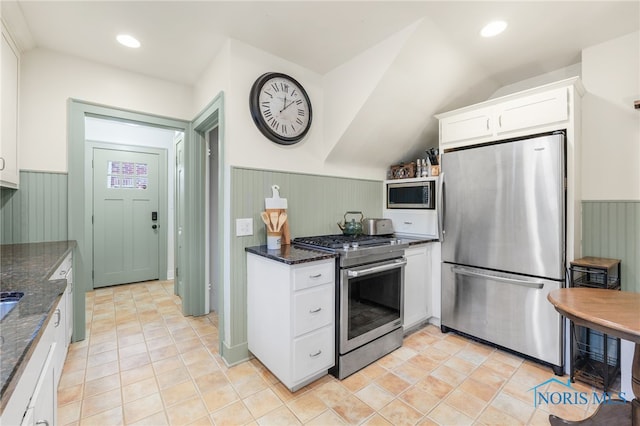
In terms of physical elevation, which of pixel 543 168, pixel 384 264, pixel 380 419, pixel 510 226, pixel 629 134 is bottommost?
pixel 380 419

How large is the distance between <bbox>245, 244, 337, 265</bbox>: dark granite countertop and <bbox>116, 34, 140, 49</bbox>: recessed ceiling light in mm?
1861

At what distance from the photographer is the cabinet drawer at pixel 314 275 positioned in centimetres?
180

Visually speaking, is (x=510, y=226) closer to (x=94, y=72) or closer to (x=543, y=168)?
(x=543, y=168)

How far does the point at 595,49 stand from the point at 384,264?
8.15 feet

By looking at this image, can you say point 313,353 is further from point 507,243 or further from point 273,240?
point 507,243

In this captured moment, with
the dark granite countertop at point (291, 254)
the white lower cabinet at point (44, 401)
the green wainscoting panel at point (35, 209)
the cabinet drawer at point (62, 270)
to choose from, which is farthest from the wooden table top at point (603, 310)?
the green wainscoting panel at point (35, 209)

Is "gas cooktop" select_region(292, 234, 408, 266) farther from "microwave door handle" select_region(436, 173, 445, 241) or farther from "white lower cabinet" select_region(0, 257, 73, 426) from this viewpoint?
"white lower cabinet" select_region(0, 257, 73, 426)

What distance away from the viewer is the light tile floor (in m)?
1.65

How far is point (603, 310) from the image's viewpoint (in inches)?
49.5

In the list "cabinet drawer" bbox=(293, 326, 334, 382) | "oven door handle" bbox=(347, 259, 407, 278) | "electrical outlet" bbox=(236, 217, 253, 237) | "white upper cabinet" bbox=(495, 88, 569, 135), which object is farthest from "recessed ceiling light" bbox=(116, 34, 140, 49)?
"white upper cabinet" bbox=(495, 88, 569, 135)

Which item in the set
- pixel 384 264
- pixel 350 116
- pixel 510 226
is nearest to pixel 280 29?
pixel 350 116

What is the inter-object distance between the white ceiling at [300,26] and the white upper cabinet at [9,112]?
0.16 m

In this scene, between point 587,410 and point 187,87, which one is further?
point 187,87

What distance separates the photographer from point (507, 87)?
305cm
